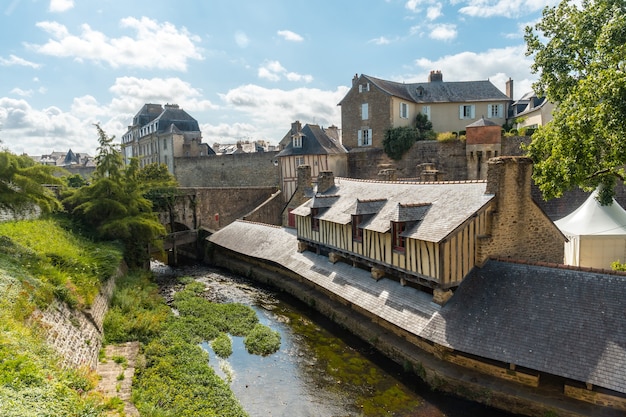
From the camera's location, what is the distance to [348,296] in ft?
35.6

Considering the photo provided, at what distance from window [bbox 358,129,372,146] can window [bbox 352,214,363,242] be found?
51.1 feet

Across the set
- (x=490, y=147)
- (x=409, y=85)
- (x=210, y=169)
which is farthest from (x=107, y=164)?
(x=409, y=85)

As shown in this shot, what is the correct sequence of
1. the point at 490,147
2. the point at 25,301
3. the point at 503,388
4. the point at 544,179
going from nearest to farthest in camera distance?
1. the point at 25,301
2. the point at 503,388
3. the point at 544,179
4. the point at 490,147

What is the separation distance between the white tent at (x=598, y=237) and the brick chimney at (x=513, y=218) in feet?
15.6

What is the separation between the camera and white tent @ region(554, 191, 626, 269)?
13242mm

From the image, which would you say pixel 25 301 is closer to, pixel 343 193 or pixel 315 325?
pixel 315 325

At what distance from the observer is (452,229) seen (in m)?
8.60

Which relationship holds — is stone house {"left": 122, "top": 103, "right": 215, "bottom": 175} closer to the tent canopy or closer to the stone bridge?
the stone bridge

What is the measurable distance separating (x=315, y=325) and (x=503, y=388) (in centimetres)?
568

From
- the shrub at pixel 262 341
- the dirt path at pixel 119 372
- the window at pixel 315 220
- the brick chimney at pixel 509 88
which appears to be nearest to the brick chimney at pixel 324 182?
the window at pixel 315 220

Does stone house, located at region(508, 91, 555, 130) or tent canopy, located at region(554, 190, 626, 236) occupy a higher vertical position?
stone house, located at region(508, 91, 555, 130)

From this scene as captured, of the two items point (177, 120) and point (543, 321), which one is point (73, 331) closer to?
point (543, 321)

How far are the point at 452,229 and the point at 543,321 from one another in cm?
245

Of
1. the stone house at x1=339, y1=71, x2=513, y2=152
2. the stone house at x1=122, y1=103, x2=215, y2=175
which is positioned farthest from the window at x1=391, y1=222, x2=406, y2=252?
the stone house at x1=122, y1=103, x2=215, y2=175
